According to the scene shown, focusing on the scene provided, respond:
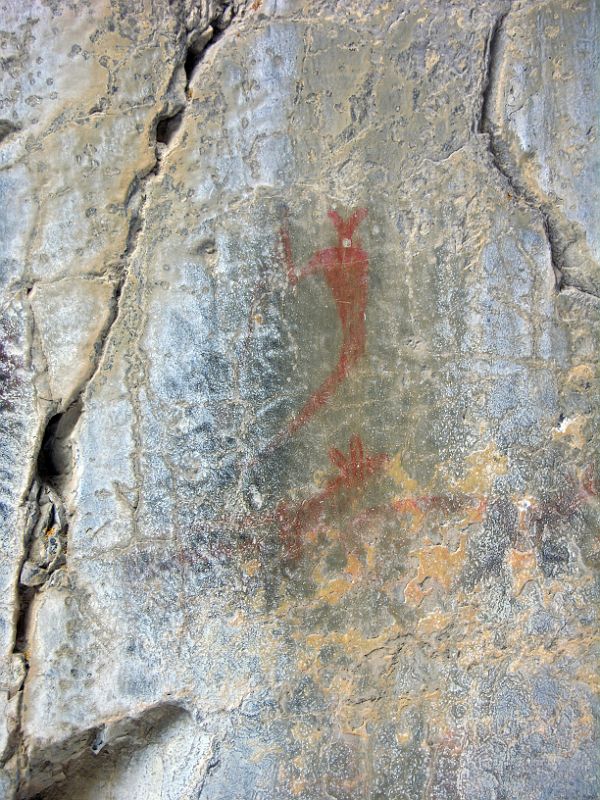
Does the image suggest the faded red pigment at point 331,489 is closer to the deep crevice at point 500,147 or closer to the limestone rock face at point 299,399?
the limestone rock face at point 299,399

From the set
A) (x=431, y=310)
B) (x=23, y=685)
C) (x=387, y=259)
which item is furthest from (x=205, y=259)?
(x=23, y=685)

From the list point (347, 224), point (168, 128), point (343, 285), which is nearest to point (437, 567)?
point (343, 285)

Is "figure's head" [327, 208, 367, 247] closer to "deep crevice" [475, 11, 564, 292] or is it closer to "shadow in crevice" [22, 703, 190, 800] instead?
"deep crevice" [475, 11, 564, 292]

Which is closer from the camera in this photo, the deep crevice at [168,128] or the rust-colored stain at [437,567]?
the deep crevice at [168,128]

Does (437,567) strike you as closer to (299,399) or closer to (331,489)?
(331,489)

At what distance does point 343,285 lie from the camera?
5.65ft

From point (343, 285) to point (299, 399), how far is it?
0.27 m

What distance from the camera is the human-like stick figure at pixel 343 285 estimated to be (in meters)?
1.71

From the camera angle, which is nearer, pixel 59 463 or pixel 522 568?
pixel 59 463

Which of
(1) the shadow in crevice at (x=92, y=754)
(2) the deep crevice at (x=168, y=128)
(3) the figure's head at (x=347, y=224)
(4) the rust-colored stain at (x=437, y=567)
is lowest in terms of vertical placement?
(1) the shadow in crevice at (x=92, y=754)

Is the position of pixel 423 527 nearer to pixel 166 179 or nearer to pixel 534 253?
pixel 534 253

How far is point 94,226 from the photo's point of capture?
5.40 ft

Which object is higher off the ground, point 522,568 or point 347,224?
point 347,224

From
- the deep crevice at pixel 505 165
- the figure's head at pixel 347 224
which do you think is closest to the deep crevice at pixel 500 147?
the deep crevice at pixel 505 165
